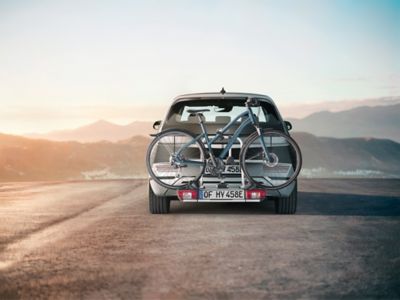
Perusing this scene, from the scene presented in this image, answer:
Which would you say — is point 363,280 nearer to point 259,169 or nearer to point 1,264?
point 1,264

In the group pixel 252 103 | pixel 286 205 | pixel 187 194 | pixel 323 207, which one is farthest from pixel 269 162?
pixel 323 207

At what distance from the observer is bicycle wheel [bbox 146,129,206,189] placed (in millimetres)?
10047

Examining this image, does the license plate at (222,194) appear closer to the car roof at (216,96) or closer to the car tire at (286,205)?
the car tire at (286,205)

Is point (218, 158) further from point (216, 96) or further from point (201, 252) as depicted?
point (201, 252)

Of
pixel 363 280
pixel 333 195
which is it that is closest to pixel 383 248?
pixel 363 280

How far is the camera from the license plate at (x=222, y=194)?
9953mm

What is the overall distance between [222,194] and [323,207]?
10.1 ft

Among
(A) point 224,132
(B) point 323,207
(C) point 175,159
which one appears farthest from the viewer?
(B) point 323,207

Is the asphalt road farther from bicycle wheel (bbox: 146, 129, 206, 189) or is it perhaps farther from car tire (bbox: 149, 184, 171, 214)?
bicycle wheel (bbox: 146, 129, 206, 189)

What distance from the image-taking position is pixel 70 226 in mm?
9836

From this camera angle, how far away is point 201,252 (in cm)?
738

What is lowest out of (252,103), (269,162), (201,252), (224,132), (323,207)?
(323,207)

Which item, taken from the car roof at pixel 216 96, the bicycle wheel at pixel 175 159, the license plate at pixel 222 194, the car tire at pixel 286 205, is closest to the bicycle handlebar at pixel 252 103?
the car roof at pixel 216 96

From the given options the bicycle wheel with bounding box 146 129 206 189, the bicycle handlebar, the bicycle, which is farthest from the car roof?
the bicycle wheel with bounding box 146 129 206 189
